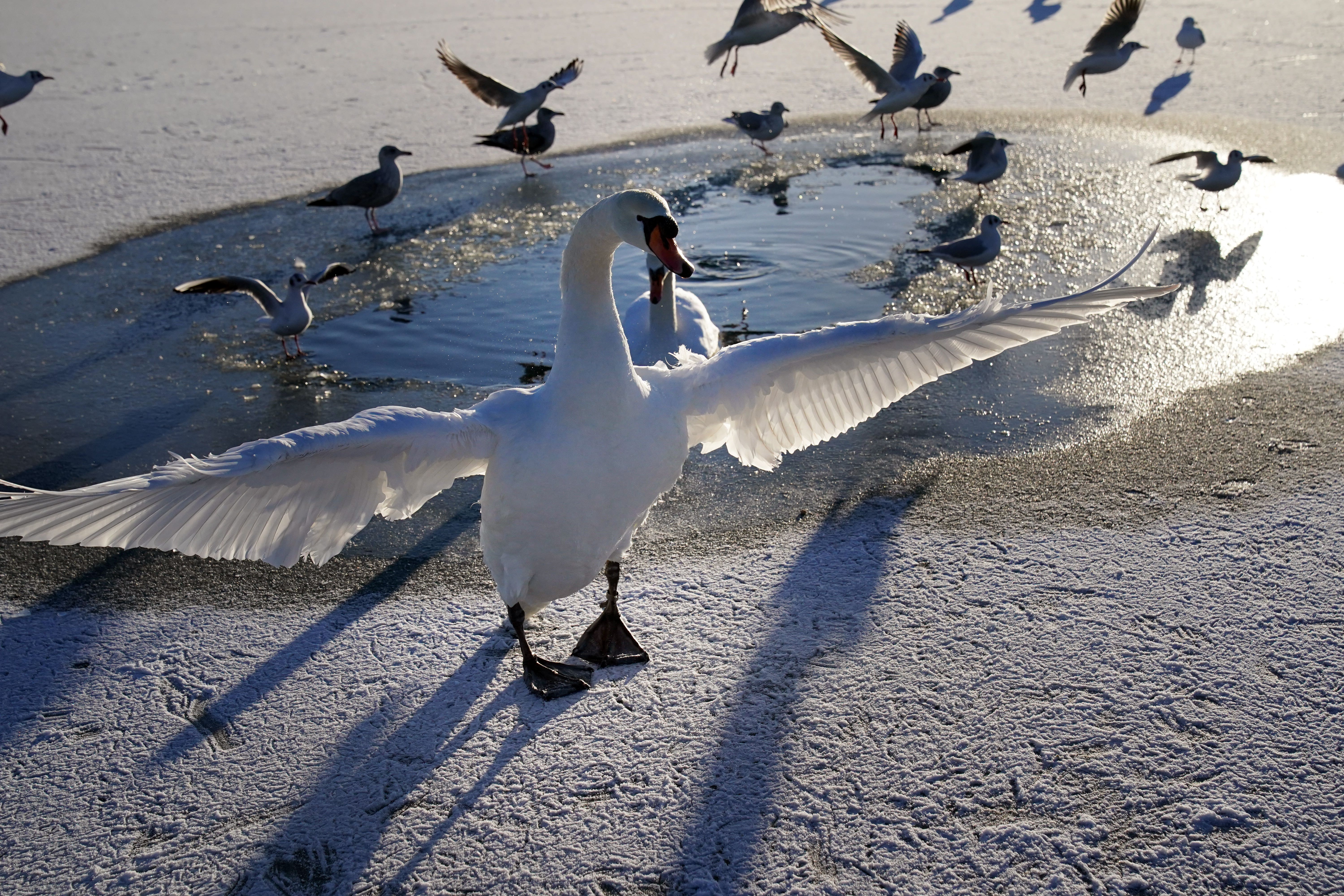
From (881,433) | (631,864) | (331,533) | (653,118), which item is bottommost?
(631,864)

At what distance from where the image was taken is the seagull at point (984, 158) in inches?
317

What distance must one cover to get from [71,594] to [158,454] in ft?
4.00

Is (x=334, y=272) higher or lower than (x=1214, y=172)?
lower

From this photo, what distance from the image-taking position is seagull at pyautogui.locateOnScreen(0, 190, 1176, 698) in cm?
276

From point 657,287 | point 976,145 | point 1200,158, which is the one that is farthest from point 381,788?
point 1200,158

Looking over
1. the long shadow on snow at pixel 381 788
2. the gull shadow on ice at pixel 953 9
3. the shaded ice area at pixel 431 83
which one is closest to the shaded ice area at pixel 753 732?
the long shadow on snow at pixel 381 788

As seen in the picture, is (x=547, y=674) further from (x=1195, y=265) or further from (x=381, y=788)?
(x=1195, y=265)

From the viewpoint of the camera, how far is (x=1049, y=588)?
3.70 m

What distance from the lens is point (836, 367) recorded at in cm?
351

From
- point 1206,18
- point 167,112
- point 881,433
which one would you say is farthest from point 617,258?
point 1206,18

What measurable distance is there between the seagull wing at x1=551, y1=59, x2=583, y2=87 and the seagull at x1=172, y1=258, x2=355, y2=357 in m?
5.70

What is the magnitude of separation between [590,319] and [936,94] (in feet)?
28.7

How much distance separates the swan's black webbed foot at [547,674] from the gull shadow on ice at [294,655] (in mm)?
750

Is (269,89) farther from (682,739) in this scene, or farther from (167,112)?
(682,739)
